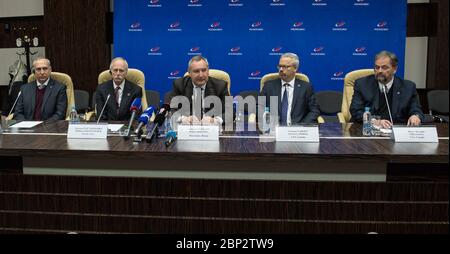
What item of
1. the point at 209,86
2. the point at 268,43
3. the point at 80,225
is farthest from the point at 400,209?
the point at 268,43

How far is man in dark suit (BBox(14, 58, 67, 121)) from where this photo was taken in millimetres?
4113

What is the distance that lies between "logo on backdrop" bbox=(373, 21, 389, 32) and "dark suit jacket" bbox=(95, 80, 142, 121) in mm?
3629

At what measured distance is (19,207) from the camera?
7.83 ft

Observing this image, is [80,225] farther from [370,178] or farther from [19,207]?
[370,178]

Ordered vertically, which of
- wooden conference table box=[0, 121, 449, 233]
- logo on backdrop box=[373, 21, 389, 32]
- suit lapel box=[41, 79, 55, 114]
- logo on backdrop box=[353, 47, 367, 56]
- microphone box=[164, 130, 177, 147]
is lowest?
wooden conference table box=[0, 121, 449, 233]

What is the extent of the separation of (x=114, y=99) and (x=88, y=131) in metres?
1.42

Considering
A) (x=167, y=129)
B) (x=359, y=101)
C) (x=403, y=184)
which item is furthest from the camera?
(x=359, y=101)

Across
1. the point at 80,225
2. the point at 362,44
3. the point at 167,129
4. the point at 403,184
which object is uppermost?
the point at 362,44

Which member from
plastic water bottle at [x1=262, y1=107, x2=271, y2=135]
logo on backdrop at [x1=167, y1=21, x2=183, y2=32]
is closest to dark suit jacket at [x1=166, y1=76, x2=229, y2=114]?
plastic water bottle at [x1=262, y1=107, x2=271, y2=135]

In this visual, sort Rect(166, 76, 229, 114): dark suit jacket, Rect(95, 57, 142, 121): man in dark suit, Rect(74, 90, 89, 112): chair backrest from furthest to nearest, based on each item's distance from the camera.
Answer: Rect(74, 90, 89, 112): chair backrest, Rect(95, 57, 142, 121): man in dark suit, Rect(166, 76, 229, 114): dark suit jacket

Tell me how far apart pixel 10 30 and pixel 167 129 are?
5.34m

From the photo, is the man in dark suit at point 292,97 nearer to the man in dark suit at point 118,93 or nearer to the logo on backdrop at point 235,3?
the man in dark suit at point 118,93

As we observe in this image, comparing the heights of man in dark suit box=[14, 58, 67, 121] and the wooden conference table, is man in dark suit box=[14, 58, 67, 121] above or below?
above

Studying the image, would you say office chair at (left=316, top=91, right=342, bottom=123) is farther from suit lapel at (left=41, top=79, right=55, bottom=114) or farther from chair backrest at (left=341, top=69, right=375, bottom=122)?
suit lapel at (left=41, top=79, right=55, bottom=114)
